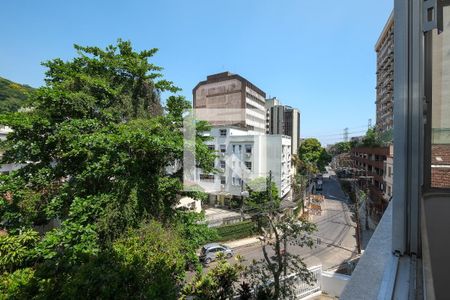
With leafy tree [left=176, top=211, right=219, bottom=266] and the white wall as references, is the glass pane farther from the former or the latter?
the white wall

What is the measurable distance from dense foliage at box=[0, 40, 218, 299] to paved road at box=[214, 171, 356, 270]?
410 centimetres

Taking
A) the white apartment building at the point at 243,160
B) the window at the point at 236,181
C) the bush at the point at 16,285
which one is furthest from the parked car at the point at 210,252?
the bush at the point at 16,285

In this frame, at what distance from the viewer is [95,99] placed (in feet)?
16.8

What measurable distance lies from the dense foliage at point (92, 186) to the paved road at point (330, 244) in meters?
4.10

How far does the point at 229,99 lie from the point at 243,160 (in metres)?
10.4

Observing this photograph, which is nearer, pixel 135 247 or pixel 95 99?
pixel 135 247

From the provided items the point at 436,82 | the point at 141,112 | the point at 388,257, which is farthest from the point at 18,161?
the point at 436,82

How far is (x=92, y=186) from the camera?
4.73m

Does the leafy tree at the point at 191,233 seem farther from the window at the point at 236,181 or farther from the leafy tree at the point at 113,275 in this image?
the window at the point at 236,181

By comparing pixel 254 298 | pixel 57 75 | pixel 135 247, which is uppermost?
pixel 57 75

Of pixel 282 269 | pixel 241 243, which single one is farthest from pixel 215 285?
pixel 241 243

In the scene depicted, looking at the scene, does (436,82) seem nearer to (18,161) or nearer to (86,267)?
(86,267)

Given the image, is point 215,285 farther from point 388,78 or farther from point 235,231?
point 235,231

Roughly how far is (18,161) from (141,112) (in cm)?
244
